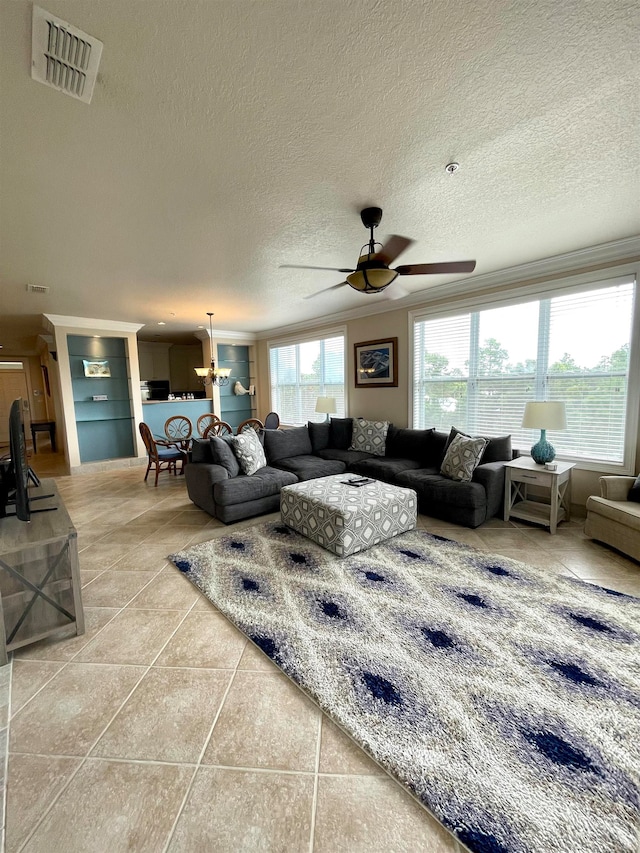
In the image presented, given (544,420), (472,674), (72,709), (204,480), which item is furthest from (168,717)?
(544,420)

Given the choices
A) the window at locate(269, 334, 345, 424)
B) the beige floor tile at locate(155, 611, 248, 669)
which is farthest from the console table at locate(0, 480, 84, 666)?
the window at locate(269, 334, 345, 424)

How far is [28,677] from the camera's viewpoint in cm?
169

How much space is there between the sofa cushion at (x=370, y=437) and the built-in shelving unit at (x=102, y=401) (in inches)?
174

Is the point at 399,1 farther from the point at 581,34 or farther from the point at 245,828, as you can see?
the point at 245,828

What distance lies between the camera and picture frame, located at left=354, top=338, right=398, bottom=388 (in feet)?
17.1

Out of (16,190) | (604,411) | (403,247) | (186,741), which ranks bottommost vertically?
(186,741)

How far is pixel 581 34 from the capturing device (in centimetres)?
127

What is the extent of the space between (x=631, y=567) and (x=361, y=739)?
8.27 ft

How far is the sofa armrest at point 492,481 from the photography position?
3.44m

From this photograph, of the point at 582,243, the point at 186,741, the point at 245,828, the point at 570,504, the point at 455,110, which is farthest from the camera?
the point at 570,504

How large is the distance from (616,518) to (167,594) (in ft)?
11.3

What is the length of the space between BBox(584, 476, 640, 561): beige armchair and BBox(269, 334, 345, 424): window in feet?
12.6

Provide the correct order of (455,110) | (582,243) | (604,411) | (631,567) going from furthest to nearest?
1. (604,411)
2. (582,243)
3. (631,567)
4. (455,110)

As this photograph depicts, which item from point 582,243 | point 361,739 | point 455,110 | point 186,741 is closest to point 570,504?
point 582,243
